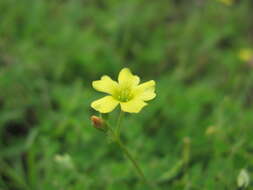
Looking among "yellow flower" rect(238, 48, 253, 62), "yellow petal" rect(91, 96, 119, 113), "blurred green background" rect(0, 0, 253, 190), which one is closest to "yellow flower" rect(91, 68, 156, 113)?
"yellow petal" rect(91, 96, 119, 113)

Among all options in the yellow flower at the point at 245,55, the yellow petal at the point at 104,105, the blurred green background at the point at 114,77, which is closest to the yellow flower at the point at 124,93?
the yellow petal at the point at 104,105

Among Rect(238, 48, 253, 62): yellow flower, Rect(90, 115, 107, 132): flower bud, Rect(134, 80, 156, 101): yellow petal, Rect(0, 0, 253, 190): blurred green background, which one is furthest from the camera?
Rect(238, 48, 253, 62): yellow flower

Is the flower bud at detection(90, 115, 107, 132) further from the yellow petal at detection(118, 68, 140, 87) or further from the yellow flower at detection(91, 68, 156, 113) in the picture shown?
the yellow petal at detection(118, 68, 140, 87)

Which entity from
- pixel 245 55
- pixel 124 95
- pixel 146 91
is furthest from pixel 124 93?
pixel 245 55

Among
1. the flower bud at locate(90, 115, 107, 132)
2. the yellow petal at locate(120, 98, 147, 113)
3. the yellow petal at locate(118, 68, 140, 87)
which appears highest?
the yellow petal at locate(118, 68, 140, 87)

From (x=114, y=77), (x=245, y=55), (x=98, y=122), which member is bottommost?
(x=98, y=122)

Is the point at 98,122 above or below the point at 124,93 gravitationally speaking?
below

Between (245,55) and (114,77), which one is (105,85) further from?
(245,55)
